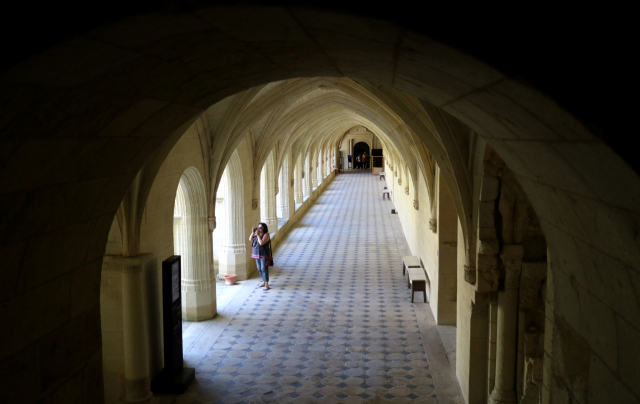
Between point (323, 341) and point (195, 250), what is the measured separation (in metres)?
2.77

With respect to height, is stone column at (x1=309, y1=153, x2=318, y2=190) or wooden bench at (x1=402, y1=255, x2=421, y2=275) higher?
stone column at (x1=309, y1=153, x2=318, y2=190)

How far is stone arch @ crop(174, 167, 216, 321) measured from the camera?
30.0ft

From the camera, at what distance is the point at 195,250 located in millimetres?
9242

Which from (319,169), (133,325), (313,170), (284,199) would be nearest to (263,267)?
(133,325)

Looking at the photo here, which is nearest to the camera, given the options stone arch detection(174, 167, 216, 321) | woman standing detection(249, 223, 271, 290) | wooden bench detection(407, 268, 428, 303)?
stone arch detection(174, 167, 216, 321)

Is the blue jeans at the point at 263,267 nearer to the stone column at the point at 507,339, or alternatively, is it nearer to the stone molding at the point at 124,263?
the stone molding at the point at 124,263

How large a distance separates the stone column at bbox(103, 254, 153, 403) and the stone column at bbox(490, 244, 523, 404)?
13.7 feet

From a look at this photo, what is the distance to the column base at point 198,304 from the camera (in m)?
9.23

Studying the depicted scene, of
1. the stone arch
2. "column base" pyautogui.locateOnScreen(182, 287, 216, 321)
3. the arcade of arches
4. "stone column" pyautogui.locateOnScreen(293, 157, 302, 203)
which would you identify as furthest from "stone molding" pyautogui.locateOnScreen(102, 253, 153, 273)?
"stone column" pyautogui.locateOnScreen(293, 157, 302, 203)

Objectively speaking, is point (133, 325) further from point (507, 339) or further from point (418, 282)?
point (418, 282)

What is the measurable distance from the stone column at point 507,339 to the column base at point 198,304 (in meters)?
5.31

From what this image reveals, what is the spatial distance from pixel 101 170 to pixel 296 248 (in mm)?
12779

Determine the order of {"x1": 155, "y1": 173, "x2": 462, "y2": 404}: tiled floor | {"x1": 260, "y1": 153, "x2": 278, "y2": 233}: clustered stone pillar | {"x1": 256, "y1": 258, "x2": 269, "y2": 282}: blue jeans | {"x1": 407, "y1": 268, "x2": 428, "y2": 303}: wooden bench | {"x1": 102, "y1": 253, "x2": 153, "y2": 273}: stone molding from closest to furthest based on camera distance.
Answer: {"x1": 102, "y1": 253, "x2": 153, "y2": 273}: stone molding → {"x1": 155, "y1": 173, "x2": 462, "y2": 404}: tiled floor → {"x1": 407, "y1": 268, "x2": 428, "y2": 303}: wooden bench → {"x1": 256, "y1": 258, "x2": 269, "y2": 282}: blue jeans → {"x1": 260, "y1": 153, "x2": 278, "y2": 233}: clustered stone pillar

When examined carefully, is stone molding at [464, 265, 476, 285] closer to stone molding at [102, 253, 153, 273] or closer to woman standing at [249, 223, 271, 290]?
stone molding at [102, 253, 153, 273]
